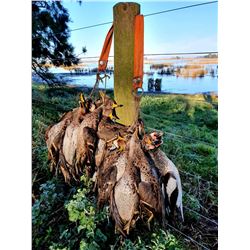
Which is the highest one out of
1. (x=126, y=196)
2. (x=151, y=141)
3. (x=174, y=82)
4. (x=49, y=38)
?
(x=49, y=38)

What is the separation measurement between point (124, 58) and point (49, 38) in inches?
10.1

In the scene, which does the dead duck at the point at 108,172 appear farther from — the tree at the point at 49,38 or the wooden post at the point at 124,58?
the tree at the point at 49,38

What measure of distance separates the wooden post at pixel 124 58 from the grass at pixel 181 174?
2.0 inches

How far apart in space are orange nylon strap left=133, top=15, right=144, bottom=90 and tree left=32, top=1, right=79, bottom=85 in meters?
0.21

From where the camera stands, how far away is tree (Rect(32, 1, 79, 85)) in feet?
4.32

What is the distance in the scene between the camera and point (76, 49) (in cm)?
133

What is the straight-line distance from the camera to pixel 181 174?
1.30 m

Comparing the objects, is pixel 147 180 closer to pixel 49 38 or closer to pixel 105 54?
pixel 105 54

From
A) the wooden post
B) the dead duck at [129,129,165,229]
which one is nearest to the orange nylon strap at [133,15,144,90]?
the wooden post

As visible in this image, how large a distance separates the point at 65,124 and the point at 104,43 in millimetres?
276

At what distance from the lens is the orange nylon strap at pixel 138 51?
48.2 inches

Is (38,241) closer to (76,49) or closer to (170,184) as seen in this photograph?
(170,184)

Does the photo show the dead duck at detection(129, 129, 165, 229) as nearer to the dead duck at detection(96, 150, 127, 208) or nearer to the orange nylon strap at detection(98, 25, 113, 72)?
the dead duck at detection(96, 150, 127, 208)

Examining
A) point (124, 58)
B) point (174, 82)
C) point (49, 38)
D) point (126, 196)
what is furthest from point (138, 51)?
point (126, 196)
